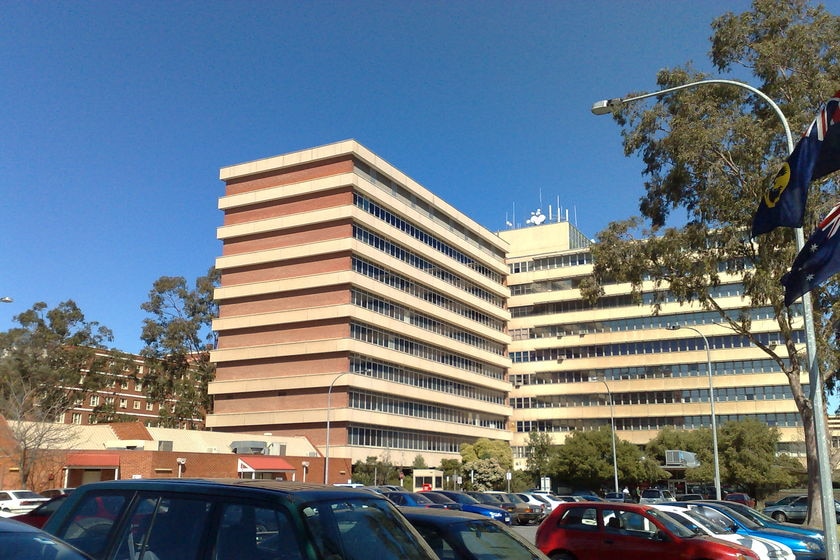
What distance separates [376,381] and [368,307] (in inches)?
257

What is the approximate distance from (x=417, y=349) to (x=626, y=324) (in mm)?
26107

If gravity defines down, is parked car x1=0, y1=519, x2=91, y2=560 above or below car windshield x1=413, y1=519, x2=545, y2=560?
above

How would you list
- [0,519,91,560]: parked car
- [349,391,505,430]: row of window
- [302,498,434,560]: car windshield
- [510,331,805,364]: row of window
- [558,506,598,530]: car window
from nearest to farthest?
[0,519,91,560]: parked car → [302,498,434,560]: car windshield → [558,506,598,530]: car window → [349,391,505,430]: row of window → [510,331,805,364]: row of window

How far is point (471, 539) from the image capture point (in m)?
8.55

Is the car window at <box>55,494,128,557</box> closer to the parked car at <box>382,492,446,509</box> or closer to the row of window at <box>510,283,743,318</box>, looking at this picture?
the parked car at <box>382,492,446,509</box>

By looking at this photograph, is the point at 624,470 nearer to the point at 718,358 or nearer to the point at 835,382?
the point at 718,358

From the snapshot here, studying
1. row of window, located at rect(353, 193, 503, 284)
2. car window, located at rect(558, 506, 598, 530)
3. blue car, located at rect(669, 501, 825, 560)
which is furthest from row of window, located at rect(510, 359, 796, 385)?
car window, located at rect(558, 506, 598, 530)

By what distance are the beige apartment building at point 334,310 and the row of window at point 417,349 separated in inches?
7.2

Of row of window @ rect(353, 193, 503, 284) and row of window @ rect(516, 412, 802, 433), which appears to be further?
row of window @ rect(516, 412, 802, 433)

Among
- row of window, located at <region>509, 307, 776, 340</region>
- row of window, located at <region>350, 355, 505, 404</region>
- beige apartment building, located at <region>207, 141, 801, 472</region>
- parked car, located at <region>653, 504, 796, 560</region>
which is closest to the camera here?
parked car, located at <region>653, 504, 796, 560</region>

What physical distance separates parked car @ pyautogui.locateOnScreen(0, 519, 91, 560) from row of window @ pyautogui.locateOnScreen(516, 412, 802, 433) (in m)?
69.3

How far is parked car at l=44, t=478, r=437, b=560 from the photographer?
16.4ft

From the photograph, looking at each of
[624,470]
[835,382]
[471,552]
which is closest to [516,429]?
[624,470]

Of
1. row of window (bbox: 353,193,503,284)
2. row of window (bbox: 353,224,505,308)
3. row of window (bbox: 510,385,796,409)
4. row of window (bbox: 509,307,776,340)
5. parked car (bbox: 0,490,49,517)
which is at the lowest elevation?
parked car (bbox: 0,490,49,517)
